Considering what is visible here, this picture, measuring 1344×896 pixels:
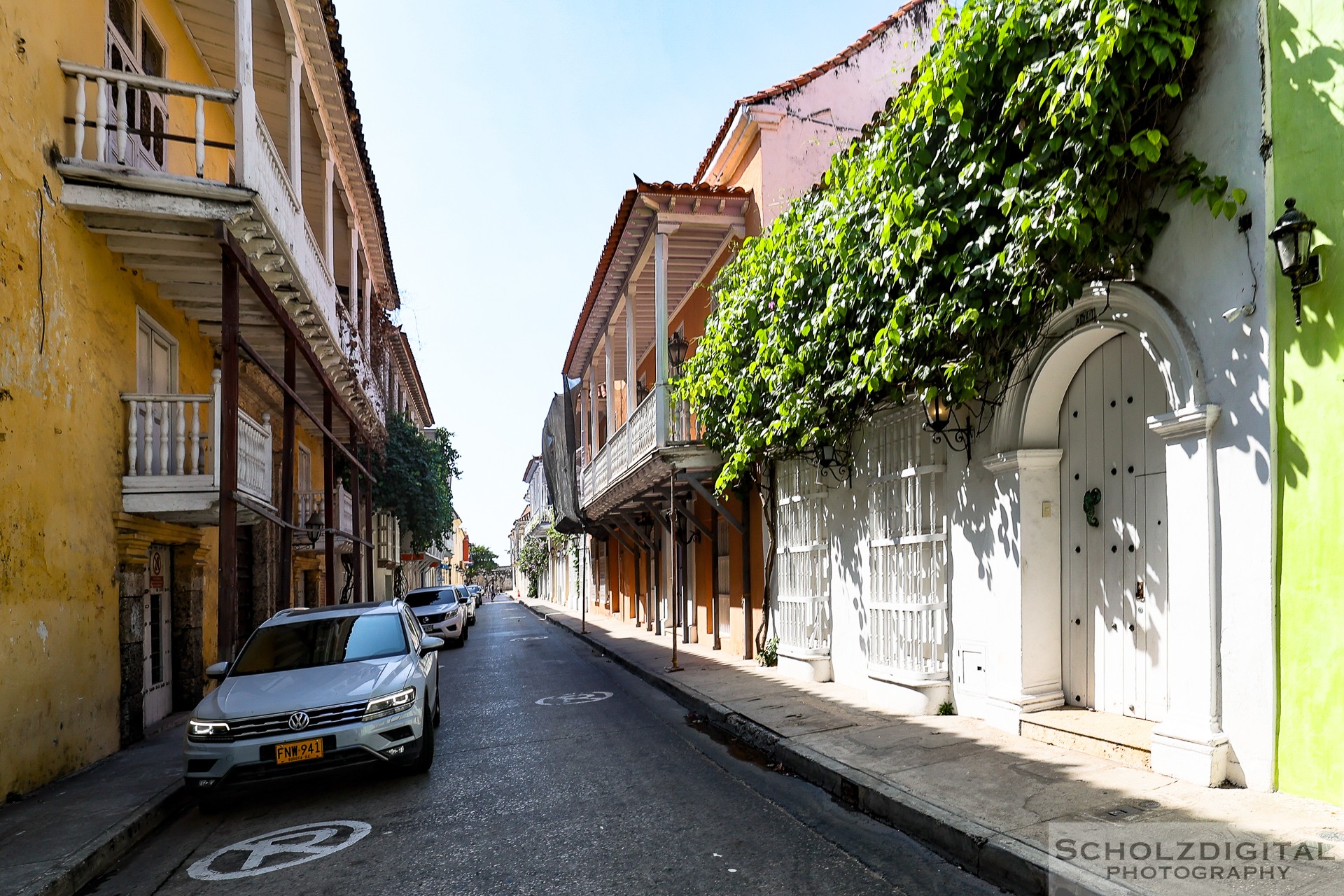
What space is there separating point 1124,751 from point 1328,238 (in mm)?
3562

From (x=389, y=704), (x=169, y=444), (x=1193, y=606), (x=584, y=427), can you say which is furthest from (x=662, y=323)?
(x=584, y=427)

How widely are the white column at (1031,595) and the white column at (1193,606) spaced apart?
1.50 m

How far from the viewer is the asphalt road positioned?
4.65 metres

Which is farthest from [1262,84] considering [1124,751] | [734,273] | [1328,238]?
[734,273]

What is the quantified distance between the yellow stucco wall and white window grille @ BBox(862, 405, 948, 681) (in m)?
7.74

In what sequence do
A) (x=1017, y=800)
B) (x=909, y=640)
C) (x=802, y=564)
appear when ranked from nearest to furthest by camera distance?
(x=1017, y=800)
(x=909, y=640)
(x=802, y=564)

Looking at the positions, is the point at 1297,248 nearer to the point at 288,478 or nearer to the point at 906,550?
the point at 906,550

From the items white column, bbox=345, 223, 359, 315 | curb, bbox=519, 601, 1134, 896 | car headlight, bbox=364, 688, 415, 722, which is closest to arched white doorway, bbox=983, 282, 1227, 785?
curb, bbox=519, 601, 1134, 896

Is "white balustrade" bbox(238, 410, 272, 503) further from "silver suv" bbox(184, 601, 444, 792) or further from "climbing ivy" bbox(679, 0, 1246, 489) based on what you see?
"climbing ivy" bbox(679, 0, 1246, 489)

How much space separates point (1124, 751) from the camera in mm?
6066

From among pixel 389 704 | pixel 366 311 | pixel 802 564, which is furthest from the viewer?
pixel 366 311

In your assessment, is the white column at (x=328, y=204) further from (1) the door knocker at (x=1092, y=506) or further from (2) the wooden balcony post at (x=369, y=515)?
(1) the door knocker at (x=1092, y=506)

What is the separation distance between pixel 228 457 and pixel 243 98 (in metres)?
3.61

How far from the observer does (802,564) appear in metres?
12.1
